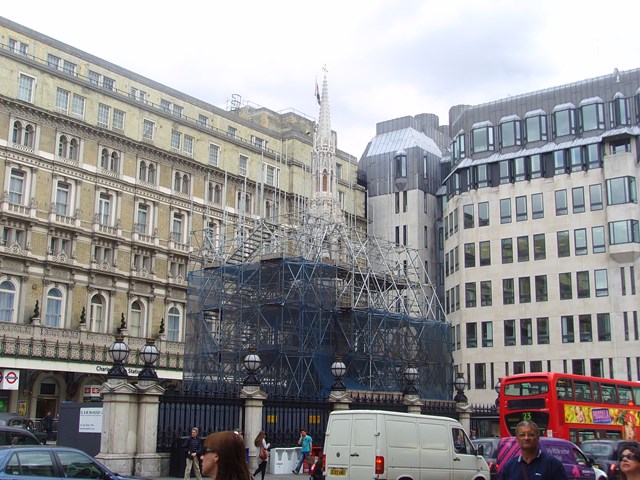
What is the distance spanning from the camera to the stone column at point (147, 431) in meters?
24.4

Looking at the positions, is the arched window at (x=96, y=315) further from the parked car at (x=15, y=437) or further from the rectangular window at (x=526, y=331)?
the parked car at (x=15, y=437)

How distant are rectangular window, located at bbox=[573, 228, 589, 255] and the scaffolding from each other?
16.8m

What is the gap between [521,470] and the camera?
845 centimetres

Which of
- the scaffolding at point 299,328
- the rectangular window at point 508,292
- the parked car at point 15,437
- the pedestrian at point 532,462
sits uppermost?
the rectangular window at point 508,292

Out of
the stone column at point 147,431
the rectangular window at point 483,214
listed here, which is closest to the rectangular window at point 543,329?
the rectangular window at point 483,214

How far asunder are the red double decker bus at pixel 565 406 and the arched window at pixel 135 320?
2796 centimetres

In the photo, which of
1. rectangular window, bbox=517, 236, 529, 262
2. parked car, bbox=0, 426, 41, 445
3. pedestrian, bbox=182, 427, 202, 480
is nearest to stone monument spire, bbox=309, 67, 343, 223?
rectangular window, bbox=517, 236, 529, 262

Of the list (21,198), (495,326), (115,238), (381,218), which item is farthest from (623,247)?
(21,198)

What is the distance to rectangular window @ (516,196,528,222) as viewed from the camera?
210ft

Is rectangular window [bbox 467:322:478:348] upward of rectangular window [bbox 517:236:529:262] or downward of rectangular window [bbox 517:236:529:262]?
downward

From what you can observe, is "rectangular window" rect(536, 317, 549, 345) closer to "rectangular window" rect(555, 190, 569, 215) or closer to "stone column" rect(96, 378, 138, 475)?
"rectangular window" rect(555, 190, 569, 215)

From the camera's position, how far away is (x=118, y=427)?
78.3ft

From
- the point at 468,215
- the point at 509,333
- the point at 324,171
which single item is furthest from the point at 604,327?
the point at 324,171

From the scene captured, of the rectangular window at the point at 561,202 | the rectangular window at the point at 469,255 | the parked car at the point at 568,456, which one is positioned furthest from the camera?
the rectangular window at the point at 469,255
